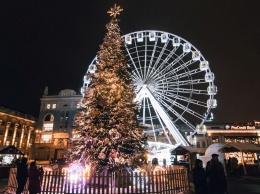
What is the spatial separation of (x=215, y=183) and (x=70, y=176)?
5.81 m

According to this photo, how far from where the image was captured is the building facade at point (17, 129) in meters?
56.0

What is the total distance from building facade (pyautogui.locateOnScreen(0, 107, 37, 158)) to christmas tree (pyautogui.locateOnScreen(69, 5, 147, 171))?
4698 cm

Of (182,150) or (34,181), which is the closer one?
(34,181)

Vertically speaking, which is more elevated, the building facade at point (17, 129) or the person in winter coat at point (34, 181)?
the building facade at point (17, 129)

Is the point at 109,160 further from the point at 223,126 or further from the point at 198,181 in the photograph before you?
the point at 223,126

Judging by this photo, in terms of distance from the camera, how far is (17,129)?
6091 cm

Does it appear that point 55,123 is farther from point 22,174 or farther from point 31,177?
point 31,177

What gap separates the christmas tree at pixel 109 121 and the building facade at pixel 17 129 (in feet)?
154

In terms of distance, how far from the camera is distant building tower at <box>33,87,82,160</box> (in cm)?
5700

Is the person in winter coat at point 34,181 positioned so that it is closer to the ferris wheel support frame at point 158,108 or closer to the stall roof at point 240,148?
the stall roof at point 240,148

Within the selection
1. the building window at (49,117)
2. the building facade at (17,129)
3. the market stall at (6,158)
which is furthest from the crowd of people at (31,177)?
the building window at (49,117)

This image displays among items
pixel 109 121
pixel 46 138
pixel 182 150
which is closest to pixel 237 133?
pixel 182 150

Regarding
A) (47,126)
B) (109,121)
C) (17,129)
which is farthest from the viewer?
(17,129)

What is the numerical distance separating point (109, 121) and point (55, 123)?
5046cm
